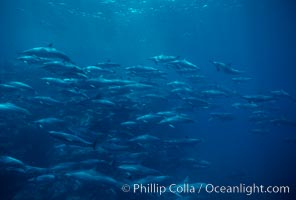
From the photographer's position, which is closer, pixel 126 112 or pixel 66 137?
pixel 66 137

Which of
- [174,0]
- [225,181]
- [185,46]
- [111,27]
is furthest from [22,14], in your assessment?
[225,181]

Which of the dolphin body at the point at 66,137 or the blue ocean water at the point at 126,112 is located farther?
the blue ocean water at the point at 126,112

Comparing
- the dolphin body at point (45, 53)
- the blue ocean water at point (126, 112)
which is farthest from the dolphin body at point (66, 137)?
the dolphin body at point (45, 53)

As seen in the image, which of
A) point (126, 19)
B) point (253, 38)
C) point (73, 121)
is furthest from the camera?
point (253, 38)

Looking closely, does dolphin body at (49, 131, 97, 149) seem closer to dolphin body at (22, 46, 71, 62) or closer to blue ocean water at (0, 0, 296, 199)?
blue ocean water at (0, 0, 296, 199)

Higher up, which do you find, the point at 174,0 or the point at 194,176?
the point at 174,0

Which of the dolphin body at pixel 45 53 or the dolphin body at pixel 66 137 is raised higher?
the dolphin body at pixel 45 53

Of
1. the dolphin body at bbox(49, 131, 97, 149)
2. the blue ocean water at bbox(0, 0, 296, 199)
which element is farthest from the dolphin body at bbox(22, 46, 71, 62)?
the dolphin body at bbox(49, 131, 97, 149)

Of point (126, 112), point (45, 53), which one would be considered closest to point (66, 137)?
point (45, 53)

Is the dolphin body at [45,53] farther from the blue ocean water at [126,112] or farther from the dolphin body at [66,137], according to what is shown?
the dolphin body at [66,137]

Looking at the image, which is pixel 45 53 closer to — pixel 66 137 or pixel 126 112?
pixel 66 137

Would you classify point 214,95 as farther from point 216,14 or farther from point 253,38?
point 253,38

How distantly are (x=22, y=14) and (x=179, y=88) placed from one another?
38364 millimetres

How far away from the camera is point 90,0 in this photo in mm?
34562
